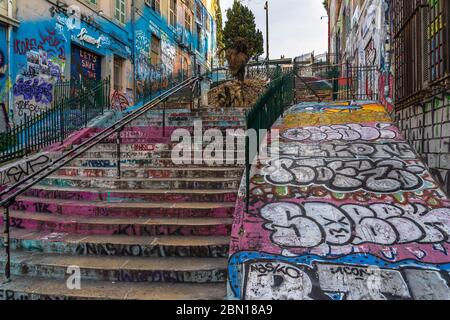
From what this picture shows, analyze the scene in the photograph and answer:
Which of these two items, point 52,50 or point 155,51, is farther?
point 155,51

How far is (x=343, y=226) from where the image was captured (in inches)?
167

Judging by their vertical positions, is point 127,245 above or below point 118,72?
below

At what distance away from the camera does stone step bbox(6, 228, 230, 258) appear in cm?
408

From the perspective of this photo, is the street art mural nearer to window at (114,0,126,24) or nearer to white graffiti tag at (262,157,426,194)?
white graffiti tag at (262,157,426,194)

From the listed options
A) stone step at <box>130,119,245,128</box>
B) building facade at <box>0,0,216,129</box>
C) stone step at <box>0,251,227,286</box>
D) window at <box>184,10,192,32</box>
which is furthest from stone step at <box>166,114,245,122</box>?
window at <box>184,10,192,32</box>

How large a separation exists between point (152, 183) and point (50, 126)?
13.1ft

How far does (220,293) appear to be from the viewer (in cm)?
347

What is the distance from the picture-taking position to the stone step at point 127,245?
408cm

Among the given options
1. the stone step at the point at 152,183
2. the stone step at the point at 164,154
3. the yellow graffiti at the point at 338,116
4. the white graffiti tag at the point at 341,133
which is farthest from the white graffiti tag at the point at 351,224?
the yellow graffiti at the point at 338,116

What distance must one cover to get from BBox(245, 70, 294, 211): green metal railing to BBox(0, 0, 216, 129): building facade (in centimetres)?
553

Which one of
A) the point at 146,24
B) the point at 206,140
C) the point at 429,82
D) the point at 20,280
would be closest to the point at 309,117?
the point at 206,140

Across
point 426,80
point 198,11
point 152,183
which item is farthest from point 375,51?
point 198,11

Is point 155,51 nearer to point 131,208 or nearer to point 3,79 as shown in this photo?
point 3,79

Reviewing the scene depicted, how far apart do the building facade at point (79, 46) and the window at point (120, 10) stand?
4 centimetres
